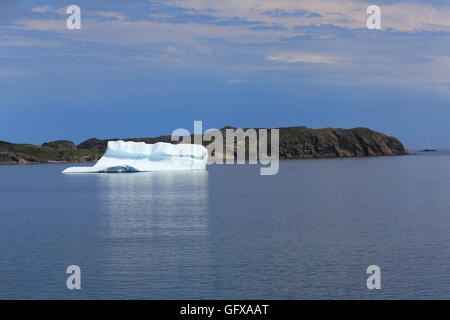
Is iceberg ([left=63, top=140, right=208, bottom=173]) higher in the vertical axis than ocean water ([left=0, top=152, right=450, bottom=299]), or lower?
higher

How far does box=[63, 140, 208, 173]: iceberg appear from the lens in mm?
107312

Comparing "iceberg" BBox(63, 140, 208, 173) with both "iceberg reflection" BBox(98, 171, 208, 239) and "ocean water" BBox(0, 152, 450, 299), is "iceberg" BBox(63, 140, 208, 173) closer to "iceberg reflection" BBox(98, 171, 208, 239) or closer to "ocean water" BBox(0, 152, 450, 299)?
"iceberg reflection" BBox(98, 171, 208, 239)

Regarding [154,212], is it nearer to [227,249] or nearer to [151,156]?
[227,249]

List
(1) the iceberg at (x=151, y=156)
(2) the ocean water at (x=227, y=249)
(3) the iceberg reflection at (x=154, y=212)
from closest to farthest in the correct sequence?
1. (2) the ocean water at (x=227, y=249)
2. (3) the iceberg reflection at (x=154, y=212)
3. (1) the iceberg at (x=151, y=156)

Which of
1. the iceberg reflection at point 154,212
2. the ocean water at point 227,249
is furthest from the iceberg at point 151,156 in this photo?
the ocean water at point 227,249

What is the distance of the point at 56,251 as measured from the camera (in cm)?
3194

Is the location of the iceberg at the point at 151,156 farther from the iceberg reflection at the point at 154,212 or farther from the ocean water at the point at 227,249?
the ocean water at the point at 227,249

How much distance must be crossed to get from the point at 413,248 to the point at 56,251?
20.4 metres

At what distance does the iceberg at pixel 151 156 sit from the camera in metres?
107

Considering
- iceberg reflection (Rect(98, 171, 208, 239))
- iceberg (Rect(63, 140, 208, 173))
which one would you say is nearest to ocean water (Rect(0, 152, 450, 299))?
iceberg reflection (Rect(98, 171, 208, 239))

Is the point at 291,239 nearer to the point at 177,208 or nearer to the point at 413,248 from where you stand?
the point at 413,248

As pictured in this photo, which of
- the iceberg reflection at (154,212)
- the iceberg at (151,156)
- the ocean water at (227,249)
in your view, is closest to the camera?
the ocean water at (227,249)

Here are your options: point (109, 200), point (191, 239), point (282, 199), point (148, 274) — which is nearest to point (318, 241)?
point (191, 239)

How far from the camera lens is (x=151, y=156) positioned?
4296 inches
